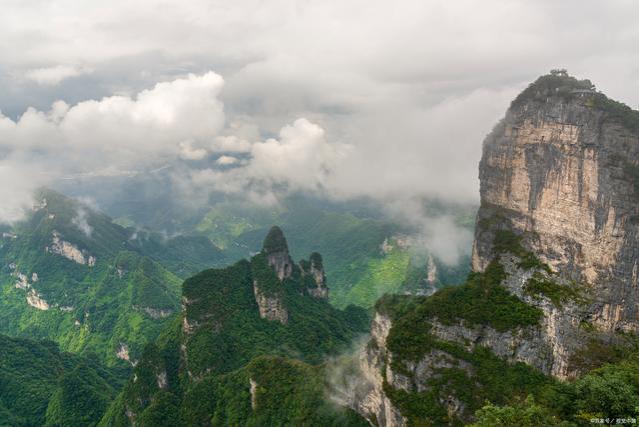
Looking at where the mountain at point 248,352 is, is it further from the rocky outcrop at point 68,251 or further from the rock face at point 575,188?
the rocky outcrop at point 68,251

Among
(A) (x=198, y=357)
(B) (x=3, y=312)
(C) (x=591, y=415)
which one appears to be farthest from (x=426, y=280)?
(B) (x=3, y=312)

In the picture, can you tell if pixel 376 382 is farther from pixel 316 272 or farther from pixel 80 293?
pixel 80 293

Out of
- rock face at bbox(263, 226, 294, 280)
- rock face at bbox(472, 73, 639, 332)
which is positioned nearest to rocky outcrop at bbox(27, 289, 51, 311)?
rock face at bbox(263, 226, 294, 280)

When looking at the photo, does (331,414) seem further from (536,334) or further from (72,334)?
(72,334)

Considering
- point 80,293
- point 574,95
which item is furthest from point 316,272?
point 80,293

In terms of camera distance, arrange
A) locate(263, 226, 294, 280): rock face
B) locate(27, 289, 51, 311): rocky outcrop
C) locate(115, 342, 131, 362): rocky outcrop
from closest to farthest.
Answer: locate(263, 226, 294, 280): rock face, locate(115, 342, 131, 362): rocky outcrop, locate(27, 289, 51, 311): rocky outcrop

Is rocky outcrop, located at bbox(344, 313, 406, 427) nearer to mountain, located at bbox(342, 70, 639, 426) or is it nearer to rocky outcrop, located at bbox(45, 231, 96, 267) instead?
mountain, located at bbox(342, 70, 639, 426)

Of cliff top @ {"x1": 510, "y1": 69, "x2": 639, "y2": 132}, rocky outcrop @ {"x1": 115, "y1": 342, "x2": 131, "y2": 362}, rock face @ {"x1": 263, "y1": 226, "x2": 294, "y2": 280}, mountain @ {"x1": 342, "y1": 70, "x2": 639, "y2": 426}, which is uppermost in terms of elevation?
cliff top @ {"x1": 510, "y1": 69, "x2": 639, "y2": 132}
